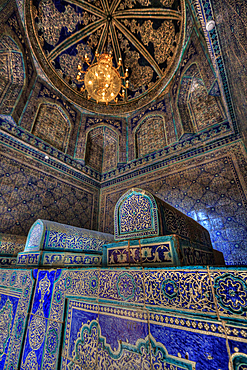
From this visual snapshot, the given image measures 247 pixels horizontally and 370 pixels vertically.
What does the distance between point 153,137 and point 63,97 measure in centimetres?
340

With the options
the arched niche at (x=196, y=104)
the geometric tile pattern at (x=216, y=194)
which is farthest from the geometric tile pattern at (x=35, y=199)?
the arched niche at (x=196, y=104)

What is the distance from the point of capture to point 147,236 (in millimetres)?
1203

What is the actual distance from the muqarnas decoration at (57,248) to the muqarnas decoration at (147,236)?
0.93 meters

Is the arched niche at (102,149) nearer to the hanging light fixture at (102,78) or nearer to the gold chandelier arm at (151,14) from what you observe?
the hanging light fixture at (102,78)

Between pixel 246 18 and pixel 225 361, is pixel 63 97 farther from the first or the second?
pixel 225 361

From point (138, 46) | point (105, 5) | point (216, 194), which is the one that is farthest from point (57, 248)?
point (105, 5)

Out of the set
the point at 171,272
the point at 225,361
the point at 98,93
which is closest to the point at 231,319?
the point at 225,361

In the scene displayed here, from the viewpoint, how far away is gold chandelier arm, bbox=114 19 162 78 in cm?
622

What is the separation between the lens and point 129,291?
35.1 inches

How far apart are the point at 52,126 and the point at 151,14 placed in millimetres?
5134

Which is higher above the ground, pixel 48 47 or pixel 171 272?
pixel 48 47

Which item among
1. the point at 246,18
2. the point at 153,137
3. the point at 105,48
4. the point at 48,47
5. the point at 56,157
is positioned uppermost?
the point at 105,48

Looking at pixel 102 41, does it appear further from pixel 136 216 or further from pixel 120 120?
pixel 136 216

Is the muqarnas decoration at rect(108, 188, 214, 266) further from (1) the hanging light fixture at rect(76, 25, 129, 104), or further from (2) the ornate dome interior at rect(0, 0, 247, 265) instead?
(1) the hanging light fixture at rect(76, 25, 129, 104)
